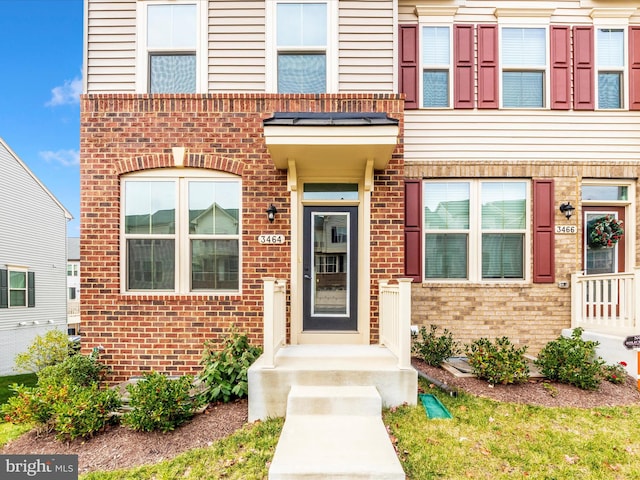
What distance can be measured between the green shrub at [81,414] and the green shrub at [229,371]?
3.20 ft

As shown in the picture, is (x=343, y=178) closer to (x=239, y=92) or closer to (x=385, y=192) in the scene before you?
(x=385, y=192)

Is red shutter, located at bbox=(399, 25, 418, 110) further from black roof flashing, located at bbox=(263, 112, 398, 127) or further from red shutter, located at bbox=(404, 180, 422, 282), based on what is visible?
black roof flashing, located at bbox=(263, 112, 398, 127)

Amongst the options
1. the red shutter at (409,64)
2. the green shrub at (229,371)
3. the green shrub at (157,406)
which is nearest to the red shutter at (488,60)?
the red shutter at (409,64)

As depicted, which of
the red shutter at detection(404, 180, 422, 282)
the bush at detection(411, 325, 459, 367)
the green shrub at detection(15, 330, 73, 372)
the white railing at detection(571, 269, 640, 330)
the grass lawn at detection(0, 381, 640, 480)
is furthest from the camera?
the red shutter at detection(404, 180, 422, 282)

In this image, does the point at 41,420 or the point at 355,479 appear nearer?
the point at 355,479

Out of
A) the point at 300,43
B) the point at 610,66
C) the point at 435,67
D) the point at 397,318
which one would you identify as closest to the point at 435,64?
the point at 435,67

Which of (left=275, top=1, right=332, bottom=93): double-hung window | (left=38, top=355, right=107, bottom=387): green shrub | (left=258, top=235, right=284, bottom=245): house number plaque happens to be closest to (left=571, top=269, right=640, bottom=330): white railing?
(left=258, top=235, right=284, bottom=245): house number plaque

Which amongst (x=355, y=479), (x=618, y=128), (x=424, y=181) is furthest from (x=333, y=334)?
(x=618, y=128)

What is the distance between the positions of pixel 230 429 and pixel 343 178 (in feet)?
11.0

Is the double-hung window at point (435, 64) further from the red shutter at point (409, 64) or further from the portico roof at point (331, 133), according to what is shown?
the portico roof at point (331, 133)

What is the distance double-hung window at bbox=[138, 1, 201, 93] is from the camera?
17.5 feet

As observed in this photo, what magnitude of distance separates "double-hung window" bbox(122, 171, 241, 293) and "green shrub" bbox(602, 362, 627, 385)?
500 centimetres

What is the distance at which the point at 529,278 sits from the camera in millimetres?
6023

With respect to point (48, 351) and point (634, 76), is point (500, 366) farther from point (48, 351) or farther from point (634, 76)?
point (48, 351)
